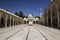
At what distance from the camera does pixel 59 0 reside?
81.6 feet

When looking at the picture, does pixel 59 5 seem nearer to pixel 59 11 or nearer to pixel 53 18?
pixel 59 11

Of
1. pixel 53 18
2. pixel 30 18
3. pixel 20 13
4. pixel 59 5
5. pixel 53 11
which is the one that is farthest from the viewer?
pixel 20 13

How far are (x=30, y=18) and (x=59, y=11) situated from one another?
49860 millimetres

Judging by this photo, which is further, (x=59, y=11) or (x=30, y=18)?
(x=30, y=18)

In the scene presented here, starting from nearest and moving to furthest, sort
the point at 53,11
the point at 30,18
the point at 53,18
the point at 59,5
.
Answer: the point at 59,5 → the point at 53,11 → the point at 53,18 → the point at 30,18

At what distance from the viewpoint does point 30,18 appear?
74438 mm

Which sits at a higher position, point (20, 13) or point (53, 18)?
point (20, 13)

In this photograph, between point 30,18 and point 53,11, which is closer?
point 53,11

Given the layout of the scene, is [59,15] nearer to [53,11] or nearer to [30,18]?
[53,11]

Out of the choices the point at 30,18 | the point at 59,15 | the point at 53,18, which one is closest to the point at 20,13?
the point at 30,18

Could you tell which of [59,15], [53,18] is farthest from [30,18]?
[59,15]

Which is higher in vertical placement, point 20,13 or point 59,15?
point 20,13

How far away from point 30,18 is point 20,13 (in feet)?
145

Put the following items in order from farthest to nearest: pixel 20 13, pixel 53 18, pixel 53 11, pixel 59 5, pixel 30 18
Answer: pixel 20 13, pixel 30 18, pixel 53 18, pixel 53 11, pixel 59 5
